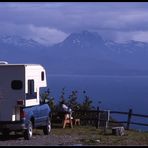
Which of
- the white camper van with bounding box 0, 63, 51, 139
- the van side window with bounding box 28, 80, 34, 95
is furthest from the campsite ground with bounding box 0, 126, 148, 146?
the van side window with bounding box 28, 80, 34, 95

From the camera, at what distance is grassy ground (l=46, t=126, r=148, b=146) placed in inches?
885

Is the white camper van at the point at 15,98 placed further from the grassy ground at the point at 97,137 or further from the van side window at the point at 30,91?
the grassy ground at the point at 97,137

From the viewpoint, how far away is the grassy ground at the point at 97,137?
73.7 feet

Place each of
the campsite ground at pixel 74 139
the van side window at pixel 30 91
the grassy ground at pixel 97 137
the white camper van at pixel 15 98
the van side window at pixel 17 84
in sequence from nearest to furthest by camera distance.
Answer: the campsite ground at pixel 74 139
the grassy ground at pixel 97 137
the white camper van at pixel 15 98
the van side window at pixel 17 84
the van side window at pixel 30 91

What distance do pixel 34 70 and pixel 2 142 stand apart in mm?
2957

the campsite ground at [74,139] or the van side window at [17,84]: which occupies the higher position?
the van side window at [17,84]

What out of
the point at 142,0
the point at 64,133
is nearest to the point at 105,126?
the point at 64,133

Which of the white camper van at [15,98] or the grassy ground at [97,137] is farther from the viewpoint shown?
the white camper van at [15,98]

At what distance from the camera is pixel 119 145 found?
21.4m

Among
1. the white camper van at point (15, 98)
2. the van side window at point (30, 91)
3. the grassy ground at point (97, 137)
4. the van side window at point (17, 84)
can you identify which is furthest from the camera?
the van side window at point (30, 91)

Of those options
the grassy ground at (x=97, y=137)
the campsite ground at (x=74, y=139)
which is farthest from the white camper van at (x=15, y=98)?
the grassy ground at (x=97, y=137)

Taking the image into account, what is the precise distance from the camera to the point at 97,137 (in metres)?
24.5

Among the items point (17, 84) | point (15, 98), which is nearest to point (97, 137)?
point (15, 98)

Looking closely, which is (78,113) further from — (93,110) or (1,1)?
(1,1)
